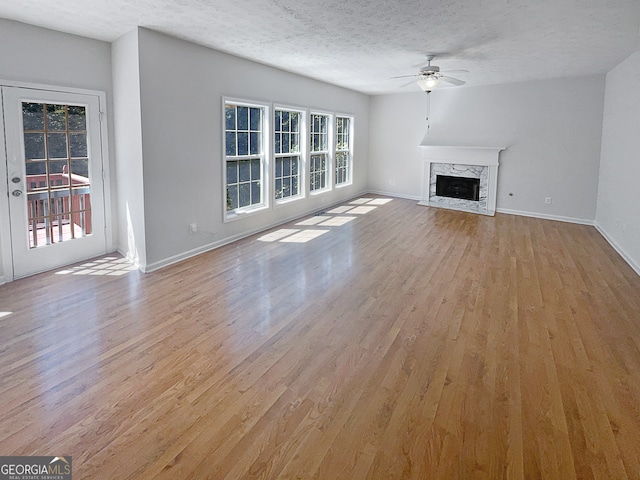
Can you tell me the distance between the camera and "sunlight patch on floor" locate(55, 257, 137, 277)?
14.5ft

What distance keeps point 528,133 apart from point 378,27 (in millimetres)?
4959

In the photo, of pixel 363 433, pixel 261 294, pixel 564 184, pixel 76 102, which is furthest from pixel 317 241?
pixel 564 184

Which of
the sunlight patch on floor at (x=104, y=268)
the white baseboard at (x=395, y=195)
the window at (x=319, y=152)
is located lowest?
the sunlight patch on floor at (x=104, y=268)

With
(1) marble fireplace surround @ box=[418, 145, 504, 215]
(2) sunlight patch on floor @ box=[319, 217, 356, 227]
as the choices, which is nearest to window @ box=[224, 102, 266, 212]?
(2) sunlight patch on floor @ box=[319, 217, 356, 227]

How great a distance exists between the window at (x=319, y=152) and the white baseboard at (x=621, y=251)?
517 centimetres

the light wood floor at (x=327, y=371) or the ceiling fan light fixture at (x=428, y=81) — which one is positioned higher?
the ceiling fan light fixture at (x=428, y=81)

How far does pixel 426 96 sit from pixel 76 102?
7.17m

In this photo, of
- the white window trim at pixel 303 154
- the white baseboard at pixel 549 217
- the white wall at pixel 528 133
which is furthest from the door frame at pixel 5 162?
the white baseboard at pixel 549 217

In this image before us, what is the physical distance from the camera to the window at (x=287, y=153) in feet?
22.3

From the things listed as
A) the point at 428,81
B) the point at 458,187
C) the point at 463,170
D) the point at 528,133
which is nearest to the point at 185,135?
the point at 428,81

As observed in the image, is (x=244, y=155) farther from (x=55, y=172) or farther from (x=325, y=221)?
(x=55, y=172)

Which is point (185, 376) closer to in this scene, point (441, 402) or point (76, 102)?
point (441, 402)

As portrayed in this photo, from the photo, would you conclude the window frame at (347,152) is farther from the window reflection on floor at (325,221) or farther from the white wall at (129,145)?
the white wall at (129,145)

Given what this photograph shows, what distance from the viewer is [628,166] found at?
5172 millimetres
